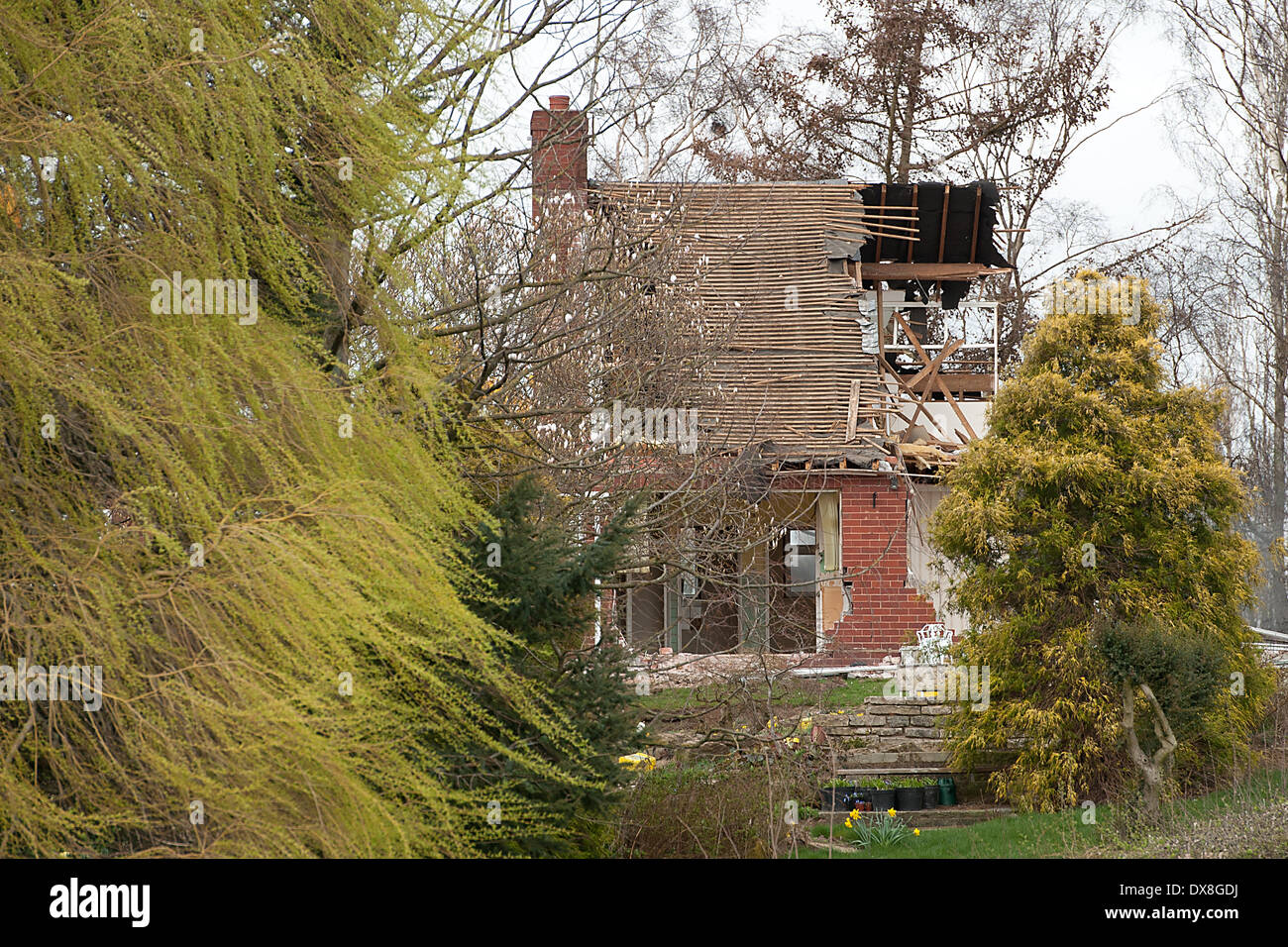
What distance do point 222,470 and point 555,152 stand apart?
274 inches

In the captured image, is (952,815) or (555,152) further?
(555,152)

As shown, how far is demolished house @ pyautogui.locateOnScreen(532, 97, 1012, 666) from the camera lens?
14.3 metres

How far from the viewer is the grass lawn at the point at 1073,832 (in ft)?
24.1

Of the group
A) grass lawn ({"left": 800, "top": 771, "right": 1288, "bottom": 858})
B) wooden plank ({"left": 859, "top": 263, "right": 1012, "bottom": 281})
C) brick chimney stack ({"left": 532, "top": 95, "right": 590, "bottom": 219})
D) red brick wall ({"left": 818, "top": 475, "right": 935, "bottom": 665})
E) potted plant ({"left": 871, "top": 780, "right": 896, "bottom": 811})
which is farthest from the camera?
wooden plank ({"left": 859, "top": 263, "right": 1012, "bottom": 281})

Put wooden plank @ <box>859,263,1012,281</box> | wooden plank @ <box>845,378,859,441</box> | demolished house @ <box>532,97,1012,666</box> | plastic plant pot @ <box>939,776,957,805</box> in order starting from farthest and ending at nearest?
wooden plank @ <box>859,263,1012,281</box>, wooden plank @ <box>845,378,859,441</box>, demolished house @ <box>532,97,1012,666</box>, plastic plant pot @ <box>939,776,957,805</box>

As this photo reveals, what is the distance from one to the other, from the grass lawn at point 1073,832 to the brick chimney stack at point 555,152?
497 cm

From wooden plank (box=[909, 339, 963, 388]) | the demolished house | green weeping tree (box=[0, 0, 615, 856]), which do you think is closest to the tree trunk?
the demolished house

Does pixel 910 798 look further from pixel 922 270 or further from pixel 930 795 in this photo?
pixel 922 270

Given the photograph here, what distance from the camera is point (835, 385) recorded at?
1560cm

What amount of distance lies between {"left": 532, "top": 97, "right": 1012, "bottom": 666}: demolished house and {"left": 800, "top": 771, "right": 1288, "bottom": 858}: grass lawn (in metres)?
4.37

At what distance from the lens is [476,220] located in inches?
373

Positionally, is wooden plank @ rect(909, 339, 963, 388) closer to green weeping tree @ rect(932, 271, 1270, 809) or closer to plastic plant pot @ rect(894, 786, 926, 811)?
green weeping tree @ rect(932, 271, 1270, 809)

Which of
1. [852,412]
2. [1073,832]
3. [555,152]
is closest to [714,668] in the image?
[1073,832]
